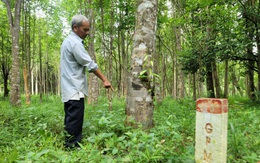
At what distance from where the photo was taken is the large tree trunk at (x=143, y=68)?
3412 mm

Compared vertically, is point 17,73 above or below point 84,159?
above

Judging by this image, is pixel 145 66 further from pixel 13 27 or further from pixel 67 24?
pixel 67 24

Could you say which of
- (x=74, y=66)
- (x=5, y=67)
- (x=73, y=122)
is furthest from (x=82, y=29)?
(x=5, y=67)

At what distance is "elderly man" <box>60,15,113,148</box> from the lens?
304 centimetres

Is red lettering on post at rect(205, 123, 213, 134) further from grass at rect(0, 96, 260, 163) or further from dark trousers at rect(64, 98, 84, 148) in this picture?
dark trousers at rect(64, 98, 84, 148)

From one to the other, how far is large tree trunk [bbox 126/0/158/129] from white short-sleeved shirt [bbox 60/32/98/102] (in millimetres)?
717

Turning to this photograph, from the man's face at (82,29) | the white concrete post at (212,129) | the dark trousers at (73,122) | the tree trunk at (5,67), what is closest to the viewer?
the white concrete post at (212,129)

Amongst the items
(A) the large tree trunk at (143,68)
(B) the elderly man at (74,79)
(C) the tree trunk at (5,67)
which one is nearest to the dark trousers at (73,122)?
(B) the elderly man at (74,79)

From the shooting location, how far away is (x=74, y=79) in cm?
310

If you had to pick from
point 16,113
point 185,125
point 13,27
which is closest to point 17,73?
point 13,27

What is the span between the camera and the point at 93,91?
9172mm

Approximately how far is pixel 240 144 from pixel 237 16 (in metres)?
7.03

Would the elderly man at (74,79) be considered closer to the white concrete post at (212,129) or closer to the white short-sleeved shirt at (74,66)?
the white short-sleeved shirt at (74,66)

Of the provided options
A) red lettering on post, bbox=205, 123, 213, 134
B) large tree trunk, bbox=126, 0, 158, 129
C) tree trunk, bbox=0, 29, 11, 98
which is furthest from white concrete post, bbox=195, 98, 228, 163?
tree trunk, bbox=0, 29, 11, 98
